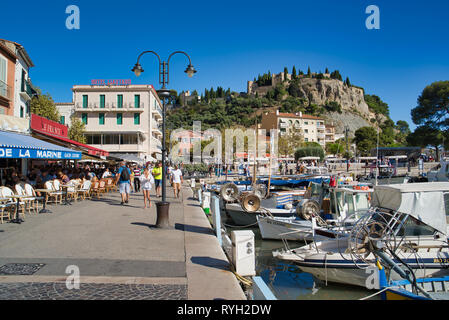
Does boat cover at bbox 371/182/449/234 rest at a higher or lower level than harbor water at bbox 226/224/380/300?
higher

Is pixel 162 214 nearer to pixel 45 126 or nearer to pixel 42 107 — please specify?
pixel 45 126

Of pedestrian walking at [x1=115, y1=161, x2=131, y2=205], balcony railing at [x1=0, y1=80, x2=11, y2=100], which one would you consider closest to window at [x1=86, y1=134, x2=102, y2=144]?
balcony railing at [x1=0, y1=80, x2=11, y2=100]

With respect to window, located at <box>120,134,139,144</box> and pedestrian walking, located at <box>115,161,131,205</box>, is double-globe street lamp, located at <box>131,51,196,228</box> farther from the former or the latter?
window, located at <box>120,134,139,144</box>

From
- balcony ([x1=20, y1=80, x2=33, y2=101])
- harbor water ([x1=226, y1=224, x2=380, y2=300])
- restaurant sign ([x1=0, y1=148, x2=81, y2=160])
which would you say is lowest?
harbor water ([x1=226, y1=224, x2=380, y2=300])

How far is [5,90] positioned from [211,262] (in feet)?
60.5

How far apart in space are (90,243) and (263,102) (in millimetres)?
150308

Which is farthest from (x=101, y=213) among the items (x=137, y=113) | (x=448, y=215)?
(x=137, y=113)

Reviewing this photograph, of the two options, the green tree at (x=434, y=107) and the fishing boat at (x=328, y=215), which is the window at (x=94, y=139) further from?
the green tree at (x=434, y=107)

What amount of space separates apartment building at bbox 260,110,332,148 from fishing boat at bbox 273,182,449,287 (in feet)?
308

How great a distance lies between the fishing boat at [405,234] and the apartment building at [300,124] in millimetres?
93800

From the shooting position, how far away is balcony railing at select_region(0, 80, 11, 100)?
18.3m

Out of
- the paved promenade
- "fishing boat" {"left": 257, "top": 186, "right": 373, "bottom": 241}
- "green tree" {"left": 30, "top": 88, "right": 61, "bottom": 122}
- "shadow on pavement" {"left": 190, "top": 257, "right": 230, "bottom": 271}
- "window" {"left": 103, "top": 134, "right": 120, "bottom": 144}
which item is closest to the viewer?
the paved promenade

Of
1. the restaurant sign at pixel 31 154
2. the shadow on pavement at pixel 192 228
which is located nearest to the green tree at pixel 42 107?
the restaurant sign at pixel 31 154

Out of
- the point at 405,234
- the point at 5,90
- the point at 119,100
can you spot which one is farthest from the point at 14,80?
the point at 119,100
